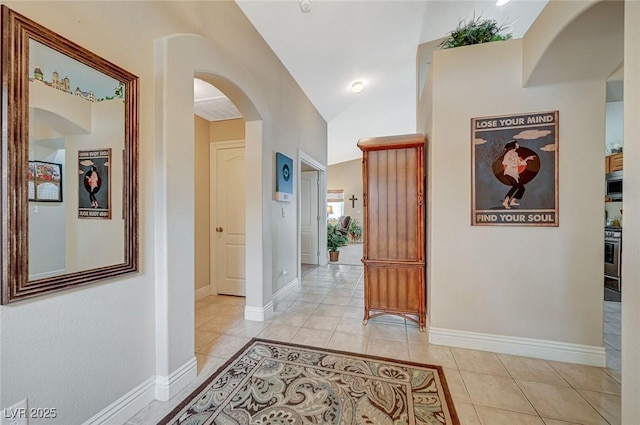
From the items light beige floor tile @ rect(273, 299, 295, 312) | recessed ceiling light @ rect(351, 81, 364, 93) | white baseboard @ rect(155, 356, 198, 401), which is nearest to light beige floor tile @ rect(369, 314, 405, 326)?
light beige floor tile @ rect(273, 299, 295, 312)

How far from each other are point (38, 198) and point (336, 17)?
300cm

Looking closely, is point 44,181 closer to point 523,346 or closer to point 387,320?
point 387,320

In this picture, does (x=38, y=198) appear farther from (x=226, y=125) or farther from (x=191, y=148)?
(x=226, y=125)

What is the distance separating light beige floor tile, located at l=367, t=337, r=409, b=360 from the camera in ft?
6.97

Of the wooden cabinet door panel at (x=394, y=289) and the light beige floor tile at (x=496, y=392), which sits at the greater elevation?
the wooden cabinet door panel at (x=394, y=289)

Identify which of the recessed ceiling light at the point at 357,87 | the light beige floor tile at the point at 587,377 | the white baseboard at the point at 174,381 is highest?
the recessed ceiling light at the point at 357,87

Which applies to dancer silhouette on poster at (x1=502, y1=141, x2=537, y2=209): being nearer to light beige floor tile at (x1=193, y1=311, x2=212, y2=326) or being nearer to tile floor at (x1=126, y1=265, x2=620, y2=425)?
tile floor at (x1=126, y1=265, x2=620, y2=425)

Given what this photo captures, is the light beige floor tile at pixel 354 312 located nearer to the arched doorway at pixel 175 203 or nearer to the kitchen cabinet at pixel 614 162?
the arched doorway at pixel 175 203

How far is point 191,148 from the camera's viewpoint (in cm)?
183

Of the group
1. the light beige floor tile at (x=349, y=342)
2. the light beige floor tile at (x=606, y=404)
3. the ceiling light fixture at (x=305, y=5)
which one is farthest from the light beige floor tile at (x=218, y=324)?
the ceiling light fixture at (x=305, y=5)

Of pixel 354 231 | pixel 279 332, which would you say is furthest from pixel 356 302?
pixel 354 231

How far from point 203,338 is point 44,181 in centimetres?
181

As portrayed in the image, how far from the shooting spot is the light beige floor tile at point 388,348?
2125 millimetres

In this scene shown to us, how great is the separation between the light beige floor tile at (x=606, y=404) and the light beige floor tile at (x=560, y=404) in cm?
4
